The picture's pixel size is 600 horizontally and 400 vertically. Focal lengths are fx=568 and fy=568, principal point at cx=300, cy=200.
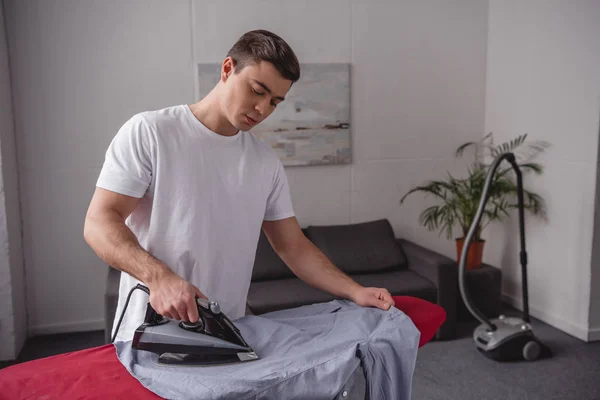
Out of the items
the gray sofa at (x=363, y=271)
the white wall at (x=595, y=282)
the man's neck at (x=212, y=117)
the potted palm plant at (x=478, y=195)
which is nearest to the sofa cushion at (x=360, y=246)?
the gray sofa at (x=363, y=271)

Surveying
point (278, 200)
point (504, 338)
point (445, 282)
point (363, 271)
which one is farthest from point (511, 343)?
point (278, 200)

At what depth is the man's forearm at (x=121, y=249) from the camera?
1.25 meters

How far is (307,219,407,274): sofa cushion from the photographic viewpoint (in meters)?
3.72

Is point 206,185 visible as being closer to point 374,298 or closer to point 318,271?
point 318,271

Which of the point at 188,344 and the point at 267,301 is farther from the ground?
the point at 188,344

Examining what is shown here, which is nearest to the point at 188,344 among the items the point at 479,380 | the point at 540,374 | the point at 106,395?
the point at 106,395

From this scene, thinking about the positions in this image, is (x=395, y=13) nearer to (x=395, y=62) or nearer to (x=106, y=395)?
(x=395, y=62)

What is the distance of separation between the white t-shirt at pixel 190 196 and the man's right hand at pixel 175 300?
31cm

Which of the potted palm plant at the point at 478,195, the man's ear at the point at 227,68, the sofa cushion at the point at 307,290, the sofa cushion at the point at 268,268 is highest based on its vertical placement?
the man's ear at the point at 227,68

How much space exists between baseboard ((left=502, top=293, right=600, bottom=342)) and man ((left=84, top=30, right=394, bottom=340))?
249 centimetres

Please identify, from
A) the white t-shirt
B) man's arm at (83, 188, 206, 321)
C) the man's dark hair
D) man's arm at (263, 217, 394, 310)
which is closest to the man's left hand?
man's arm at (263, 217, 394, 310)

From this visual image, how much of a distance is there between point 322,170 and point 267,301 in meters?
1.19

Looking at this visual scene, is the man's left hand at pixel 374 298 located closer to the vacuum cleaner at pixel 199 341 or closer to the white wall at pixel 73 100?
the vacuum cleaner at pixel 199 341

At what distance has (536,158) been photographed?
149 inches
